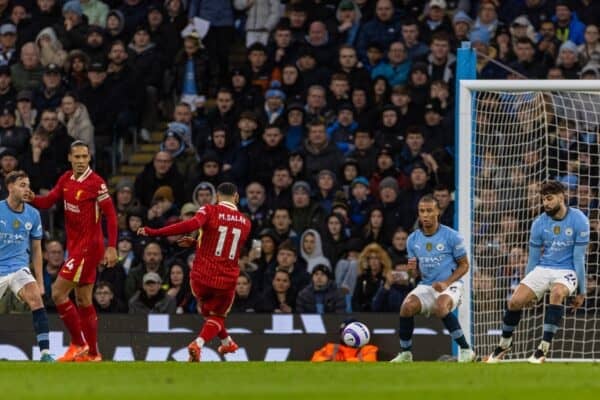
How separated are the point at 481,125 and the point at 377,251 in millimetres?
2123

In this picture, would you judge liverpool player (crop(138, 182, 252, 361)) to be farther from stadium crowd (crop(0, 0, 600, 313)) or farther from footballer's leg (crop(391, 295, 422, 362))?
stadium crowd (crop(0, 0, 600, 313))

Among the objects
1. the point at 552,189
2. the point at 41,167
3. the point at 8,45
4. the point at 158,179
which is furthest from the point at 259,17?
the point at 552,189

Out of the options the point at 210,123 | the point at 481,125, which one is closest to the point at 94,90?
the point at 210,123

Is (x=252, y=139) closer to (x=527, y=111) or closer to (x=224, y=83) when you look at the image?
(x=224, y=83)

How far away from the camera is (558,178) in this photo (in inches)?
837

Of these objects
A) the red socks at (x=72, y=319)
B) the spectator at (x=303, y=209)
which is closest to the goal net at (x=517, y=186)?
the spectator at (x=303, y=209)

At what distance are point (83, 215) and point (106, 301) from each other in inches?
146

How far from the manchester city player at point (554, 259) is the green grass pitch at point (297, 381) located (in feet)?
5.68

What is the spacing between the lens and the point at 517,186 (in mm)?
20812

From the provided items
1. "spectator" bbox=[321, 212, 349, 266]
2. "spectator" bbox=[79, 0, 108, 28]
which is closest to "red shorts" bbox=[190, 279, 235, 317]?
"spectator" bbox=[321, 212, 349, 266]

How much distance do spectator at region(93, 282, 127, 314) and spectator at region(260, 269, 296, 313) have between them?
183cm

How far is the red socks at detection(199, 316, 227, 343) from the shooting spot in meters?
17.0

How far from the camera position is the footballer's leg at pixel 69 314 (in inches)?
679

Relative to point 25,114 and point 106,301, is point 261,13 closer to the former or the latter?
point 25,114
